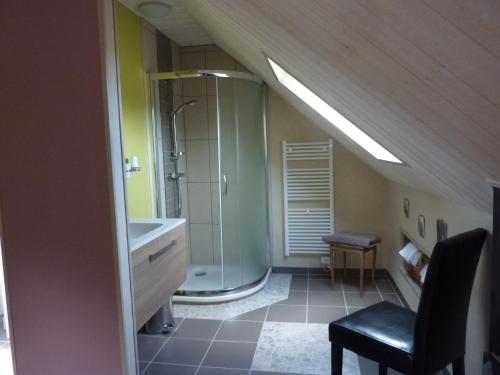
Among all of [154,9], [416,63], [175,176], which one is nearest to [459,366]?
[416,63]

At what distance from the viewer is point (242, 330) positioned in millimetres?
2740

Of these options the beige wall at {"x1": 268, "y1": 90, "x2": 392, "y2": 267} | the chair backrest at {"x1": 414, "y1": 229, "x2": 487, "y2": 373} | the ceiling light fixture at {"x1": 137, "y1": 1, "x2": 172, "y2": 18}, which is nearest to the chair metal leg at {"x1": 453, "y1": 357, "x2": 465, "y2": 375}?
the chair backrest at {"x1": 414, "y1": 229, "x2": 487, "y2": 373}

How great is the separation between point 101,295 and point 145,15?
230 cm

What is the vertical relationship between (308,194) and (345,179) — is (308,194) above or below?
below

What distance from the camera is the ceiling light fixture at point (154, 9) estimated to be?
9.06 feet

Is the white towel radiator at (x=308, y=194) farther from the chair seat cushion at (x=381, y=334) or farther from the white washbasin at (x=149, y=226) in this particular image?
the chair seat cushion at (x=381, y=334)

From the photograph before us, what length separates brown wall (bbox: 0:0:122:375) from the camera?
1492mm

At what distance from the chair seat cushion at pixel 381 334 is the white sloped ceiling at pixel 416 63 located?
67 cm

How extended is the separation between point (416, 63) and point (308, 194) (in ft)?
Result: 10.1

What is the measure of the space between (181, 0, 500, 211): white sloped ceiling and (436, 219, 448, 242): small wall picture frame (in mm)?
654

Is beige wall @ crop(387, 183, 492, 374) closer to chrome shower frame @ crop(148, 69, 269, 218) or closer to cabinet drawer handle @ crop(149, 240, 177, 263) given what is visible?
cabinet drawer handle @ crop(149, 240, 177, 263)

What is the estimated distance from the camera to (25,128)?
5.11ft

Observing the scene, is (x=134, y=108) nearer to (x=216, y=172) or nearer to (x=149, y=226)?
(x=149, y=226)

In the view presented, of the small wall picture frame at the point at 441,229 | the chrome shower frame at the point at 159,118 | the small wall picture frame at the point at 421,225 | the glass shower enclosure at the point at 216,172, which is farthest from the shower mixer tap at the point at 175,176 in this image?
the small wall picture frame at the point at 441,229
